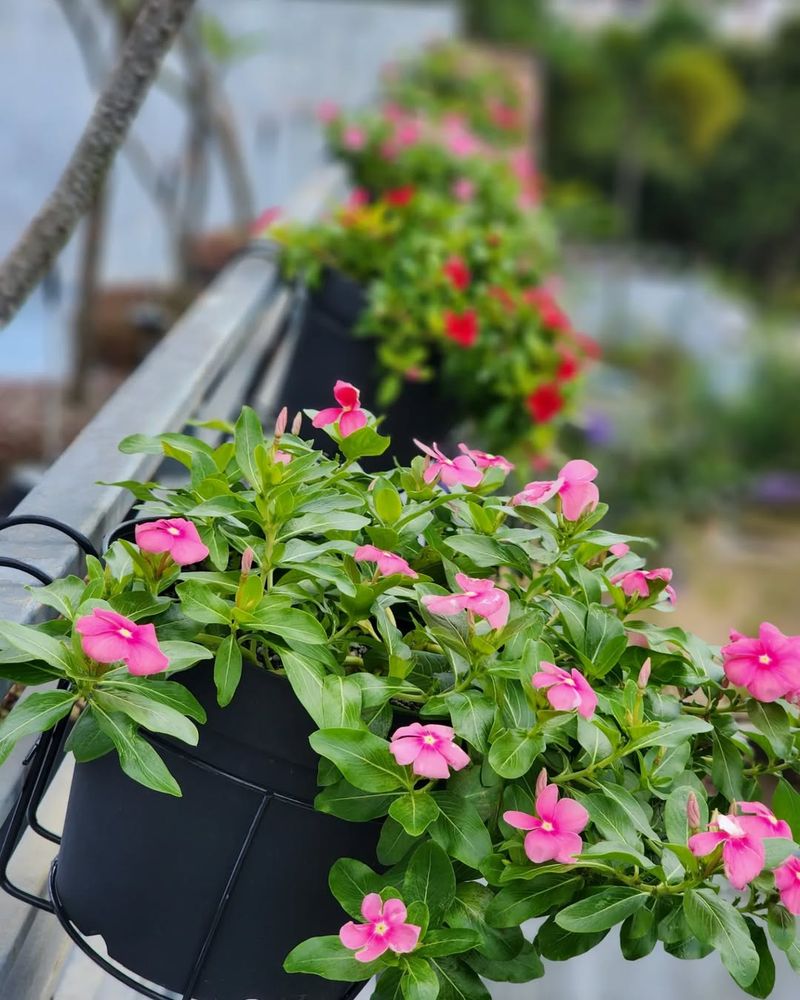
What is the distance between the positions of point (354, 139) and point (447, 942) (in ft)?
11.2

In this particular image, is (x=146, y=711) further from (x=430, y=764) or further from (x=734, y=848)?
(x=734, y=848)

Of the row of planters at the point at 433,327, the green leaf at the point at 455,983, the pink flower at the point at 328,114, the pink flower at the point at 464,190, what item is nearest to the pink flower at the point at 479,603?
the green leaf at the point at 455,983

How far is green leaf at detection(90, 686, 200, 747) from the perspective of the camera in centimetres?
74

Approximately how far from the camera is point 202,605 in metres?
0.79

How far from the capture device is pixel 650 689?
0.90 meters

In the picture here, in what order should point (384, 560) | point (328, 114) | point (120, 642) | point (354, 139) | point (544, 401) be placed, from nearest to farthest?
1. point (120, 642)
2. point (384, 560)
3. point (544, 401)
4. point (354, 139)
5. point (328, 114)

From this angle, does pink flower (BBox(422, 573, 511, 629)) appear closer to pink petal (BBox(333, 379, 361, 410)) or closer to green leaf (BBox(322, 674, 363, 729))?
green leaf (BBox(322, 674, 363, 729))

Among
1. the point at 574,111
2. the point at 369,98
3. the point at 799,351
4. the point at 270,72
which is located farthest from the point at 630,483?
the point at 574,111

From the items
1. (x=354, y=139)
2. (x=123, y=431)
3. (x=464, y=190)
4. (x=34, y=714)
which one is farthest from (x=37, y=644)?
(x=354, y=139)

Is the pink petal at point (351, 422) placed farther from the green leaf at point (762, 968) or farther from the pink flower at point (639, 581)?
the green leaf at point (762, 968)

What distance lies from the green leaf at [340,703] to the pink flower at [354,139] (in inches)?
131

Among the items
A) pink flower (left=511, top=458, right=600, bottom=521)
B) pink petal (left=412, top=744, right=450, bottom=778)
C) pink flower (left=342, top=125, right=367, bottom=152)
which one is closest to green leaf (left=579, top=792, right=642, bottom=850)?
pink petal (left=412, top=744, right=450, bottom=778)

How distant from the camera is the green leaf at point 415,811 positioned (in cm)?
76

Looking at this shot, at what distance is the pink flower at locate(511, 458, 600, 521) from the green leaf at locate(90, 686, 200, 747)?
1.00ft
